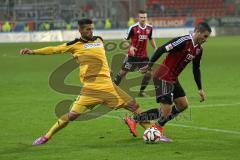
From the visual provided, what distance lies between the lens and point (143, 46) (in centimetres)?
1820

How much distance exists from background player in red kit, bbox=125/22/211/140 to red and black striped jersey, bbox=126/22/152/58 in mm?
7449

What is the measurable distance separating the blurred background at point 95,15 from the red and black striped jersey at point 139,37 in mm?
36972

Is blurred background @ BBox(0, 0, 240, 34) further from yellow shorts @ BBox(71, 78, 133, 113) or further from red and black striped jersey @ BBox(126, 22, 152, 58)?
yellow shorts @ BBox(71, 78, 133, 113)

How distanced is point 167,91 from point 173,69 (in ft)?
1.20

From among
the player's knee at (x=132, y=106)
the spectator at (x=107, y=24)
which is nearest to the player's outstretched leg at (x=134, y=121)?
the player's knee at (x=132, y=106)

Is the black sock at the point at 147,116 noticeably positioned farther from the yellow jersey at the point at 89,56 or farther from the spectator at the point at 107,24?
the spectator at the point at 107,24

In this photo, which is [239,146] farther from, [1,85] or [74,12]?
[74,12]

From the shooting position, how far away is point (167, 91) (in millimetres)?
10312

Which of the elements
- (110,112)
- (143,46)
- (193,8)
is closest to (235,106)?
(110,112)

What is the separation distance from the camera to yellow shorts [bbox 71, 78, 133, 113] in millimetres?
10250

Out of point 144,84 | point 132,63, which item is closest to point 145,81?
point 144,84

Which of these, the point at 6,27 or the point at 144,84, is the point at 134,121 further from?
the point at 6,27

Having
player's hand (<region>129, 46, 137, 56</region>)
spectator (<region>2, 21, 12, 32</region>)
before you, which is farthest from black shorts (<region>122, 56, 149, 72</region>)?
spectator (<region>2, 21, 12, 32</region>)

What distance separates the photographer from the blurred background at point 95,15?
56406 mm
